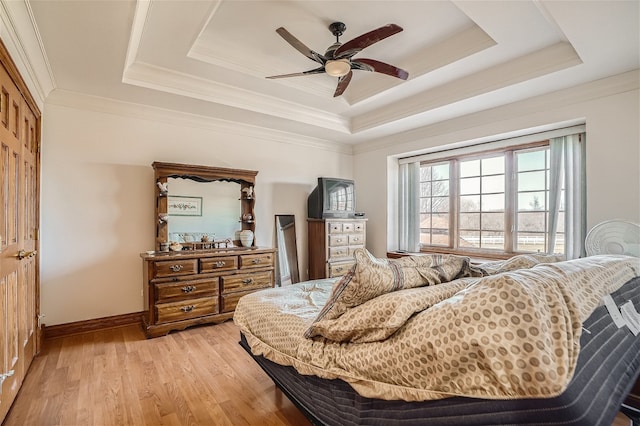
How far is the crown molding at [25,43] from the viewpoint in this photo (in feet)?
5.90

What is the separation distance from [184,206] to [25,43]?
78.8 inches

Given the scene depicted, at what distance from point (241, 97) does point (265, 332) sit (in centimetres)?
274

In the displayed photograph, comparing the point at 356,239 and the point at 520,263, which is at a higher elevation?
the point at 520,263

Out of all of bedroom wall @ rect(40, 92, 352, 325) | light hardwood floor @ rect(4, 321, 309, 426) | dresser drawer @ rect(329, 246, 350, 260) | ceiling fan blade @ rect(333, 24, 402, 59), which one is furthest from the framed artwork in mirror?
ceiling fan blade @ rect(333, 24, 402, 59)

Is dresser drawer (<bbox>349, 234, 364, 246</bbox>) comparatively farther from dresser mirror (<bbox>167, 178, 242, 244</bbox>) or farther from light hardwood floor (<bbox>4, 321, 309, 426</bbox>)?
light hardwood floor (<bbox>4, 321, 309, 426</bbox>)

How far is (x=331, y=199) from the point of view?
4508mm

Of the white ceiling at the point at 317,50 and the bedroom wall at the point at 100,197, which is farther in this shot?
the bedroom wall at the point at 100,197

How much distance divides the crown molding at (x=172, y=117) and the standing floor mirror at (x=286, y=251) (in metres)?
1.18

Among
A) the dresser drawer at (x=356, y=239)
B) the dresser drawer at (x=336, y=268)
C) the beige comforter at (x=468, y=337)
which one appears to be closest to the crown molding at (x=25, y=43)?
the beige comforter at (x=468, y=337)

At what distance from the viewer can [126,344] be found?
291cm

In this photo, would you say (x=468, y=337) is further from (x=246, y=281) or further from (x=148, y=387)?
(x=246, y=281)

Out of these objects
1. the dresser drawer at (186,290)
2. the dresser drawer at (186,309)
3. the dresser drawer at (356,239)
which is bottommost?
the dresser drawer at (186,309)

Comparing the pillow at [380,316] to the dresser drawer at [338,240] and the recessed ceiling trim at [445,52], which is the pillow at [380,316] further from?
the dresser drawer at [338,240]

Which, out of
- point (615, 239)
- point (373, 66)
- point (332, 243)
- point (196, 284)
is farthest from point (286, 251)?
point (615, 239)
